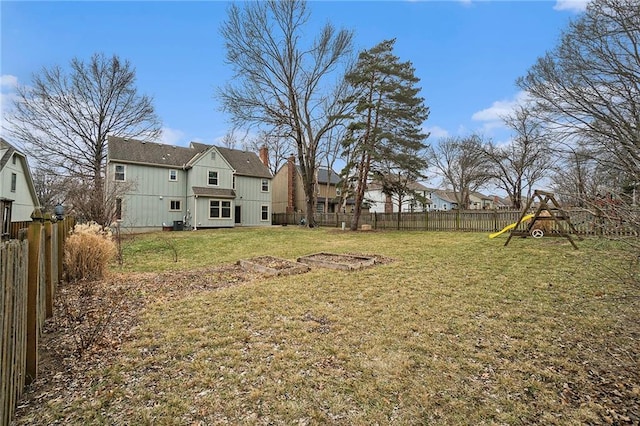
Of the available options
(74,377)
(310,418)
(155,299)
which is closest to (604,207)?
(310,418)

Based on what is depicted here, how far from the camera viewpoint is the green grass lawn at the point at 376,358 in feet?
7.73

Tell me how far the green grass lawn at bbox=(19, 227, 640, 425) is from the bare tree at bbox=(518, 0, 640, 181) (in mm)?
10933

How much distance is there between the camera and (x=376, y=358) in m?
3.14

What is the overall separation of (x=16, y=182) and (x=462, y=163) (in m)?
38.2

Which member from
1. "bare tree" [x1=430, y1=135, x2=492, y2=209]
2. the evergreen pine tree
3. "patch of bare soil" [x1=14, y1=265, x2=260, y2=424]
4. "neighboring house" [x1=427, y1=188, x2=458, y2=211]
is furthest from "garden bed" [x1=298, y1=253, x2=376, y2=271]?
"neighboring house" [x1=427, y1=188, x2=458, y2=211]

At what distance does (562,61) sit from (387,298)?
15541 mm

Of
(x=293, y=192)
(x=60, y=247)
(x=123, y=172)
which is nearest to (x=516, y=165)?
(x=293, y=192)

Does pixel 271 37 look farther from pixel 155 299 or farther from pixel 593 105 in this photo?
pixel 155 299

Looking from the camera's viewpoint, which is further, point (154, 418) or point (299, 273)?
point (299, 273)

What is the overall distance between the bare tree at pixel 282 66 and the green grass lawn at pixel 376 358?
1646 cm

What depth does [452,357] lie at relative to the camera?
316cm

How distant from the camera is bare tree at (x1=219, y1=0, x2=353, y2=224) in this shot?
20.4 metres

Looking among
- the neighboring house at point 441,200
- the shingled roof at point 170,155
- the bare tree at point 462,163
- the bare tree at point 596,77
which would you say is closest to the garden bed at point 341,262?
the bare tree at point 596,77

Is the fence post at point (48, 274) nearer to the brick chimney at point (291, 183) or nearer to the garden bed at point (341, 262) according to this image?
the garden bed at point (341, 262)
